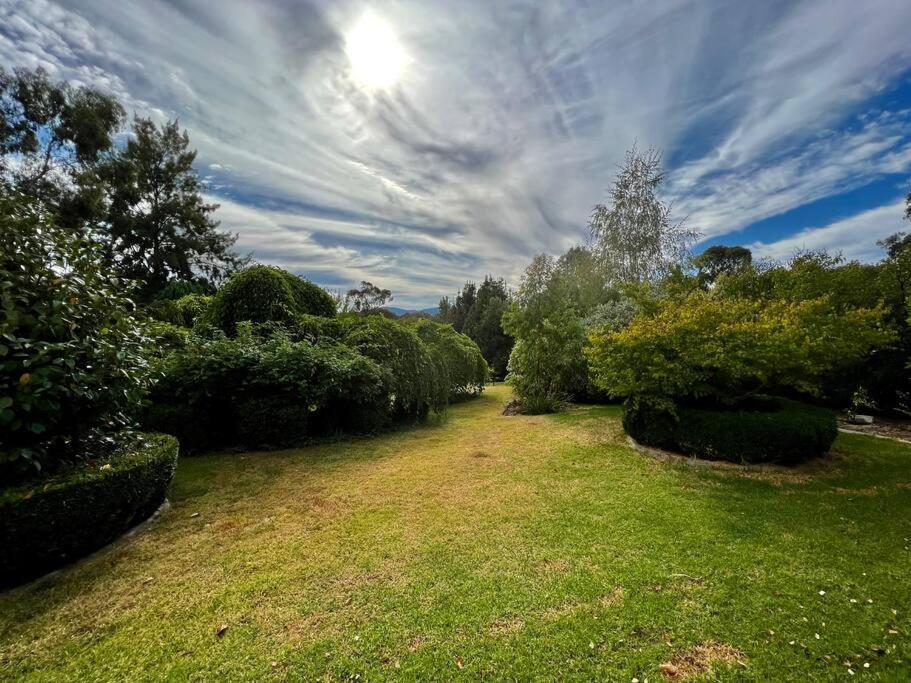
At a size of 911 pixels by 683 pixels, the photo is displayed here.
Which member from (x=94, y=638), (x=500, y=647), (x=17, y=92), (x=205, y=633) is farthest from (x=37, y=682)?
(x=17, y=92)

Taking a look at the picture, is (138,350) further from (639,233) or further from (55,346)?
(639,233)

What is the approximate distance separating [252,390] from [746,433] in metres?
8.26

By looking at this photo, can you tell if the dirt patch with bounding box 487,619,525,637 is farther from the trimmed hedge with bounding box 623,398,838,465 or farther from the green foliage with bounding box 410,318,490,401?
the green foliage with bounding box 410,318,490,401

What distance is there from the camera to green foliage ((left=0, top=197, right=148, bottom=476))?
287cm


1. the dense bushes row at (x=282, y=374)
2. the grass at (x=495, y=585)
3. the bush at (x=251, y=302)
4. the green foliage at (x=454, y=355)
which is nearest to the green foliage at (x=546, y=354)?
the green foliage at (x=454, y=355)

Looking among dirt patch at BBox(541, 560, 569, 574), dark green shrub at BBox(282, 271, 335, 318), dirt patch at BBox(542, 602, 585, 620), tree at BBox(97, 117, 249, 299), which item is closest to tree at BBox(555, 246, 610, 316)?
dark green shrub at BBox(282, 271, 335, 318)

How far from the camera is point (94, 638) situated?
7.83 ft

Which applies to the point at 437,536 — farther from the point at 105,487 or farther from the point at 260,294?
the point at 260,294

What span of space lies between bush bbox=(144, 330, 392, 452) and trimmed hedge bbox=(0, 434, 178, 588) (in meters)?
2.69

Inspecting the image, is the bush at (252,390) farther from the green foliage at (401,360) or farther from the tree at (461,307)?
the tree at (461,307)

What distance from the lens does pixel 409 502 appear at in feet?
14.9

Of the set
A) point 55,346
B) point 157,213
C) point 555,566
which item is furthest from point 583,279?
point 157,213

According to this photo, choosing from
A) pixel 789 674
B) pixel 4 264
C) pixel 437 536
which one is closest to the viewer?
pixel 789 674

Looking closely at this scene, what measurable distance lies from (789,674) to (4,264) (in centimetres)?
640
